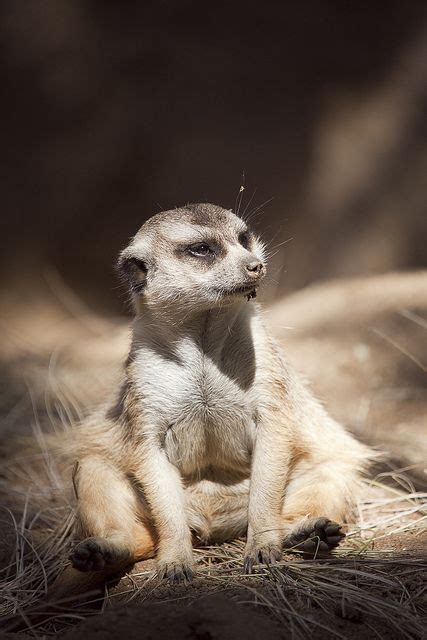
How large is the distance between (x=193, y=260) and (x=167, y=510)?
0.93m

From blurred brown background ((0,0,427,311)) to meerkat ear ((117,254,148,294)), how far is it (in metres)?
2.72

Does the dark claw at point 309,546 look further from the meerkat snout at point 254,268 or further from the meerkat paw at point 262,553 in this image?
the meerkat snout at point 254,268

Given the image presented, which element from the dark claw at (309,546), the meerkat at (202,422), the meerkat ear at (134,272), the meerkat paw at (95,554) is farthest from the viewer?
the meerkat ear at (134,272)

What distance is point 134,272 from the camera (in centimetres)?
295

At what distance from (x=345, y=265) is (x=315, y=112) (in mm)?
1294

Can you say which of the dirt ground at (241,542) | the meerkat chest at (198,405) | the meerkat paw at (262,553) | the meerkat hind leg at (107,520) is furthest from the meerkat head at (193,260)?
the dirt ground at (241,542)

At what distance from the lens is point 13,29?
230 inches

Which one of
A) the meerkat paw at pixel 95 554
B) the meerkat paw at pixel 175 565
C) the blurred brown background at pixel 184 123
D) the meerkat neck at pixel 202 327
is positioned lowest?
the meerkat paw at pixel 175 565

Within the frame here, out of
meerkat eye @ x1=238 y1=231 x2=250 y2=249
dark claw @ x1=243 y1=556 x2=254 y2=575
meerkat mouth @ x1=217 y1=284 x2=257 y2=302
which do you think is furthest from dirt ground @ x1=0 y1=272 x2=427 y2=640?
meerkat eye @ x1=238 y1=231 x2=250 y2=249

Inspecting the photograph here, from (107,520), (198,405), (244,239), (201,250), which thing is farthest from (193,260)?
(107,520)

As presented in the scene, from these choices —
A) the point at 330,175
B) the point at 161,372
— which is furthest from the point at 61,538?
the point at 330,175

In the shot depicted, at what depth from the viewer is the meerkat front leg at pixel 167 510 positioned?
258cm

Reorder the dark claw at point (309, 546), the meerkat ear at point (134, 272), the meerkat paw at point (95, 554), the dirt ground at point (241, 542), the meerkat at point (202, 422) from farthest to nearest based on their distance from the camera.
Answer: the meerkat ear at point (134, 272) → the meerkat at point (202, 422) → the dark claw at point (309, 546) → the meerkat paw at point (95, 554) → the dirt ground at point (241, 542)

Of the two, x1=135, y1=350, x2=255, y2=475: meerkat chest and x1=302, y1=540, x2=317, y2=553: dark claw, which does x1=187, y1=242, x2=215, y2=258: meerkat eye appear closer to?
x1=135, y1=350, x2=255, y2=475: meerkat chest
